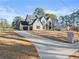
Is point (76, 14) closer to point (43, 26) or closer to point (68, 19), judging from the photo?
point (68, 19)

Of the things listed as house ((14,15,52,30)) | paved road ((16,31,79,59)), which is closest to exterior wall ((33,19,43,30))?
house ((14,15,52,30))

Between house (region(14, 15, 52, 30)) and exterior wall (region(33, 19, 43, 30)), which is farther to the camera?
exterior wall (region(33, 19, 43, 30))

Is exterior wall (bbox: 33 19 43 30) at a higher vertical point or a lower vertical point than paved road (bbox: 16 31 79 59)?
higher

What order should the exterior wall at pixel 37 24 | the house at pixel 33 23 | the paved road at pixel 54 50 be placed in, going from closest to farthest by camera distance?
the paved road at pixel 54 50 < the house at pixel 33 23 < the exterior wall at pixel 37 24

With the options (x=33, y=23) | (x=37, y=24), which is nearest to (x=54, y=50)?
(x=33, y=23)

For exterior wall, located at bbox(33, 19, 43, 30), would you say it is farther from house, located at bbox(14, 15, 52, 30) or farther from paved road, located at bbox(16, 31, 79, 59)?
paved road, located at bbox(16, 31, 79, 59)

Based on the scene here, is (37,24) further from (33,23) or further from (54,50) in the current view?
(54,50)

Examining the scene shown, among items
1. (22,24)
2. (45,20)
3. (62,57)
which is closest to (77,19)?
(45,20)

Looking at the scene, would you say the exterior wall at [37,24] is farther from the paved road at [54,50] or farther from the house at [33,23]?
the paved road at [54,50]

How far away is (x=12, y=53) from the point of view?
15.0m

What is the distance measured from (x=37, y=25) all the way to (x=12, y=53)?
60396 millimetres

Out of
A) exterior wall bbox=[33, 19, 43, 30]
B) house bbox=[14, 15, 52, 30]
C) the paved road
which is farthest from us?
exterior wall bbox=[33, 19, 43, 30]

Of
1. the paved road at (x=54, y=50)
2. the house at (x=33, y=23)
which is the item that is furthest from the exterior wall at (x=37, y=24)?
the paved road at (x=54, y=50)

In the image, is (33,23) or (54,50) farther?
(33,23)
